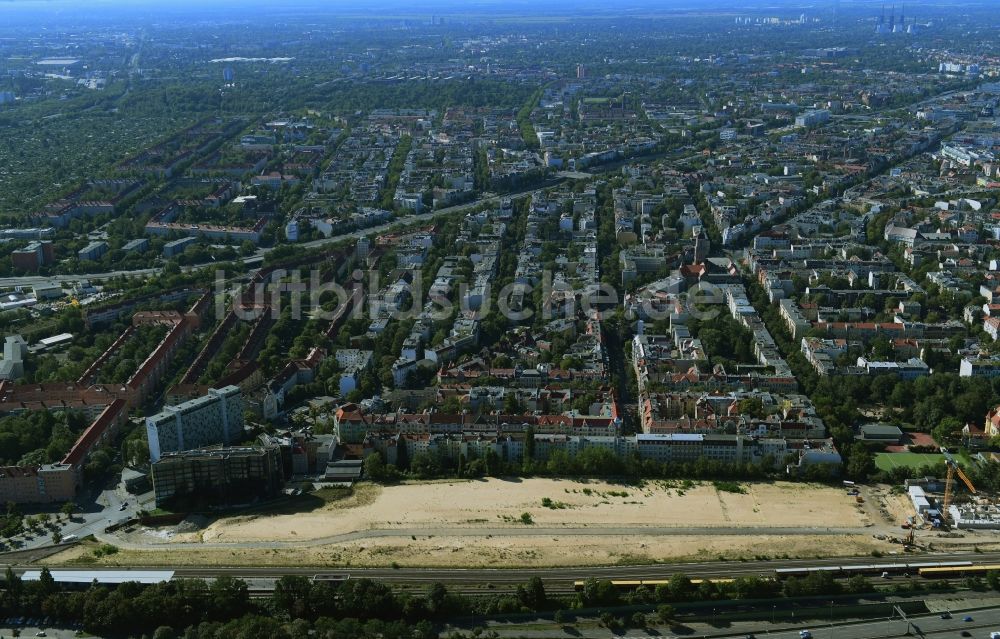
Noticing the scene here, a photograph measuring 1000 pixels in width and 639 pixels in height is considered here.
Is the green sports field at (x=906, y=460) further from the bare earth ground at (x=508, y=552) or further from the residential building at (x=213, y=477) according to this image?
the residential building at (x=213, y=477)

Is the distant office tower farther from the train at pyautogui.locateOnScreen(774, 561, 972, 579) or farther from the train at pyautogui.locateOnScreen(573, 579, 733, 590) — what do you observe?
the train at pyautogui.locateOnScreen(774, 561, 972, 579)

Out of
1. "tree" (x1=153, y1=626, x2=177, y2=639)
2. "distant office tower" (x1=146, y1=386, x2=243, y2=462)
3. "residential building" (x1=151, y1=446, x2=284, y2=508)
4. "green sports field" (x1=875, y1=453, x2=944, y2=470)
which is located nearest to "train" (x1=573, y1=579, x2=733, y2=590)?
"green sports field" (x1=875, y1=453, x2=944, y2=470)

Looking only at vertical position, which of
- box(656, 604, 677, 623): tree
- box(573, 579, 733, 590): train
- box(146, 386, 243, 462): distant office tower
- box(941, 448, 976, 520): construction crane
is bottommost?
box(656, 604, 677, 623): tree

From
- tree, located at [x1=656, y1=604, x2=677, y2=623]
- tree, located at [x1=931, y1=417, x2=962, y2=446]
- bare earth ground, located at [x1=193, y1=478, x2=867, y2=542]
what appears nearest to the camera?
tree, located at [x1=656, y1=604, x2=677, y2=623]

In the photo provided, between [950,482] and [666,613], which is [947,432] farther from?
[666,613]

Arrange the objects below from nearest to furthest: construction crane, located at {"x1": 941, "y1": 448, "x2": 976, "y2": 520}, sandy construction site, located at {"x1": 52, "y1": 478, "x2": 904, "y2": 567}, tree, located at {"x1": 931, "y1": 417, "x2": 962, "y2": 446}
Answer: sandy construction site, located at {"x1": 52, "y1": 478, "x2": 904, "y2": 567} → construction crane, located at {"x1": 941, "y1": 448, "x2": 976, "y2": 520} → tree, located at {"x1": 931, "y1": 417, "x2": 962, "y2": 446}

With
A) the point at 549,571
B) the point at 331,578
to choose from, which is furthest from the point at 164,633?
the point at 549,571

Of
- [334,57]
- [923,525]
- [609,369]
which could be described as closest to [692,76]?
[334,57]
